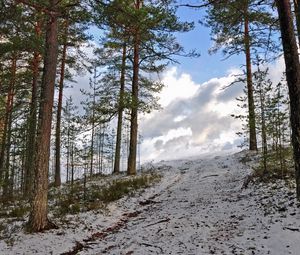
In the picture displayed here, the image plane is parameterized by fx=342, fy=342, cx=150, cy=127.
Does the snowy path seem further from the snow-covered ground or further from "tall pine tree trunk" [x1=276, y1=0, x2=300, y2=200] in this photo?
"tall pine tree trunk" [x1=276, y1=0, x2=300, y2=200]

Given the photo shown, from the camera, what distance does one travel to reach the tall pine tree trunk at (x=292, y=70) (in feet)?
26.5

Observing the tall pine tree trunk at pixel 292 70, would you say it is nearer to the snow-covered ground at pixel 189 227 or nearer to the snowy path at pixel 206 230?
the snow-covered ground at pixel 189 227

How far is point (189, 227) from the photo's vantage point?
824 centimetres

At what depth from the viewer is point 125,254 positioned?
7020 millimetres

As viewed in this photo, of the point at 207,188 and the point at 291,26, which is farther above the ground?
the point at 291,26

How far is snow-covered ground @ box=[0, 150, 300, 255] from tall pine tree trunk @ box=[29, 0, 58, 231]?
571 millimetres

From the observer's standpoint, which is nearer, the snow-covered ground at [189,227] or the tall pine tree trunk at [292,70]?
the snow-covered ground at [189,227]

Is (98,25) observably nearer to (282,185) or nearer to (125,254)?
(125,254)

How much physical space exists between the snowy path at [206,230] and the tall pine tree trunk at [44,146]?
208cm

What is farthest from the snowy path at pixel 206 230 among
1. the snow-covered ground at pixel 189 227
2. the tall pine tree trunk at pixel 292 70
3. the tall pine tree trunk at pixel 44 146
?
the tall pine tree trunk at pixel 44 146

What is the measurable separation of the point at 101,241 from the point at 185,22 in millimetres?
11982

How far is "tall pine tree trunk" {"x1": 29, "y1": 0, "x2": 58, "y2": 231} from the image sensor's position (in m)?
9.52

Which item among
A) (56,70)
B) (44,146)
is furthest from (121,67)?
(44,146)

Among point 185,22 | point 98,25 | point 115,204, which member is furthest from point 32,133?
point 185,22
